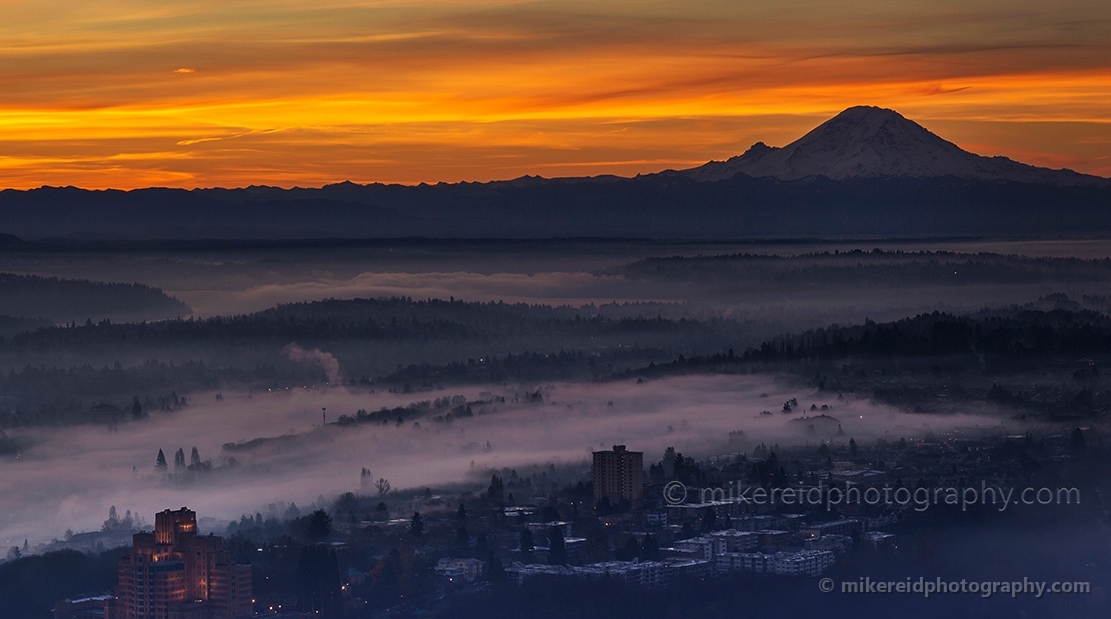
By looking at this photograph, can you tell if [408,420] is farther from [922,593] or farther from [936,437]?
[922,593]

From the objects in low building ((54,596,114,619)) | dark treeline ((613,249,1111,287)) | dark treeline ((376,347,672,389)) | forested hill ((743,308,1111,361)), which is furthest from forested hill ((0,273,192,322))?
low building ((54,596,114,619))

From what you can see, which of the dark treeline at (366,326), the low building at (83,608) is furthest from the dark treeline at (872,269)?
the low building at (83,608)

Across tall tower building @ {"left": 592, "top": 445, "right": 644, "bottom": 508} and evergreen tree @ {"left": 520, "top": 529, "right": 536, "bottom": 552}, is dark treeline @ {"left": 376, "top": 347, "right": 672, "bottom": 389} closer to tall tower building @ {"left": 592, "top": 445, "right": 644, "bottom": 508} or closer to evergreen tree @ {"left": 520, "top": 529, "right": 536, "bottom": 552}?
tall tower building @ {"left": 592, "top": 445, "right": 644, "bottom": 508}

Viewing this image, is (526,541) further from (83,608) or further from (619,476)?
(83,608)

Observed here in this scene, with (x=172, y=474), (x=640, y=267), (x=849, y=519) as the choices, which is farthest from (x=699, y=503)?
(x=640, y=267)

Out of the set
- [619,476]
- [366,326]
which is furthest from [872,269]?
[619,476]

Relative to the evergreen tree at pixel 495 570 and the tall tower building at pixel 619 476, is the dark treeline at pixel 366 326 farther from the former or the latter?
the evergreen tree at pixel 495 570
